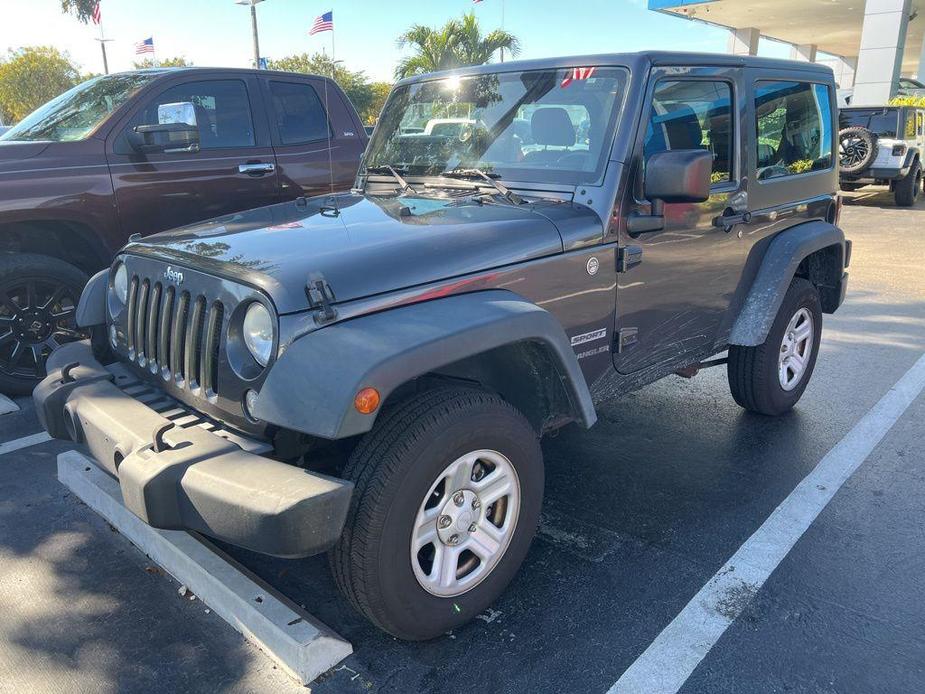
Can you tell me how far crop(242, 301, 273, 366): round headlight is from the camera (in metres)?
2.31

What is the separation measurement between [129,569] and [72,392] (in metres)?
0.77

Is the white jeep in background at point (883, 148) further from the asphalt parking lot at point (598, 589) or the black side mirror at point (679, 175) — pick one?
the black side mirror at point (679, 175)

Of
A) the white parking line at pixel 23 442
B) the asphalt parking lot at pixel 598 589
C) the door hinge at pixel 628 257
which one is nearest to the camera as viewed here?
the asphalt parking lot at pixel 598 589

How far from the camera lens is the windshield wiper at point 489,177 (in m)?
3.14

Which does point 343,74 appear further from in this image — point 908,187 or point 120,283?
point 120,283

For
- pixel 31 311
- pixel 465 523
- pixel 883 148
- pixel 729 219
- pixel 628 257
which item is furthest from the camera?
pixel 883 148

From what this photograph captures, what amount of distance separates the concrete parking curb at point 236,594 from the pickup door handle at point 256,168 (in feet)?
9.27

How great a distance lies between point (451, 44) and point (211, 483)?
1163 inches

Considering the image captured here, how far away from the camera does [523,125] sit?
336 centimetres

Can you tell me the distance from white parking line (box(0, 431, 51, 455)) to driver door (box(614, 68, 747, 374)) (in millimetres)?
3250

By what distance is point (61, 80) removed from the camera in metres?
39.8

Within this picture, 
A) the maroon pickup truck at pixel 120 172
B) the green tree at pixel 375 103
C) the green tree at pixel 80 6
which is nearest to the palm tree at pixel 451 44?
the green tree at pixel 375 103

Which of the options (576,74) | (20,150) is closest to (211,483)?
(576,74)

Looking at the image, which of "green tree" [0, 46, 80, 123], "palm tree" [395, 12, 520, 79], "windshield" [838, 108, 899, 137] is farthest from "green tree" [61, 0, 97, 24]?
"windshield" [838, 108, 899, 137]
